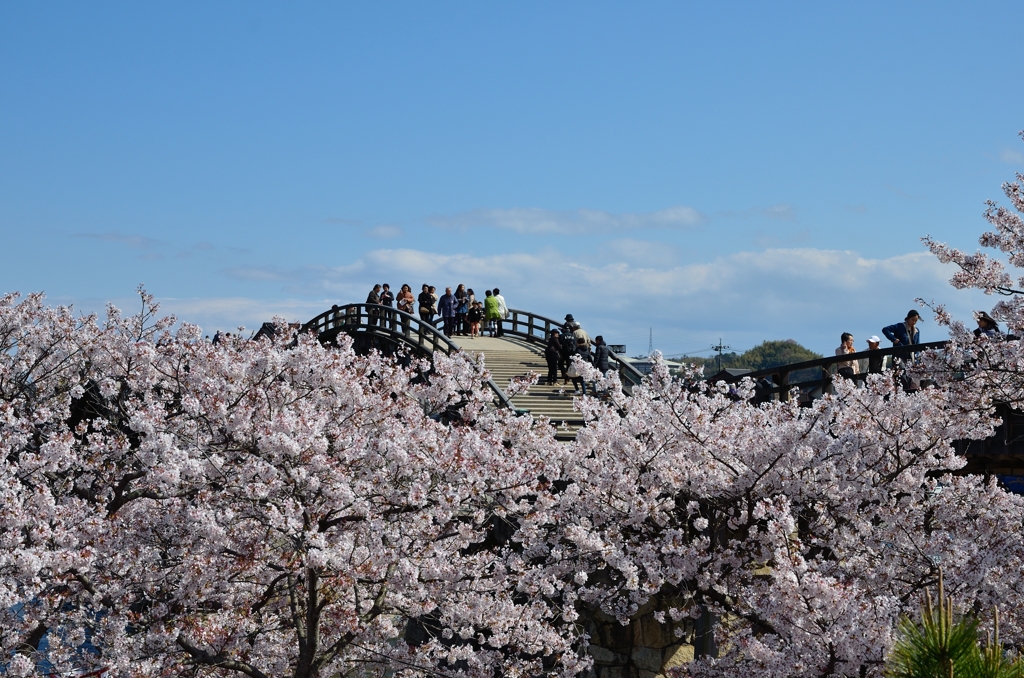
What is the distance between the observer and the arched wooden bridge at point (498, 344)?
26514mm

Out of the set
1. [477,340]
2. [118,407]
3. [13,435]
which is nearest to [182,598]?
[13,435]

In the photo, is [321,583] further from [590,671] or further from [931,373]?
[931,373]

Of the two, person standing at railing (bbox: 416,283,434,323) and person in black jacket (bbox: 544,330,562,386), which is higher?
person standing at railing (bbox: 416,283,434,323)

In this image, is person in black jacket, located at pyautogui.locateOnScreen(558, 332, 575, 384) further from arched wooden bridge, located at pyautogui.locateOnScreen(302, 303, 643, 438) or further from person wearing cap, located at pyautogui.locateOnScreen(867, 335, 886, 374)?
person wearing cap, located at pyautogui.locateOnScreen(867, 335, 886, 374)

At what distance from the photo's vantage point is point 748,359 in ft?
424

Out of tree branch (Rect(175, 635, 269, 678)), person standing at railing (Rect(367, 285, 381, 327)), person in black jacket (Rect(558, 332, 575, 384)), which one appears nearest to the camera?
tree branch (Rect(175, 635, 269, 678))

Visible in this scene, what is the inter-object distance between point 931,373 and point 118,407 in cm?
1227

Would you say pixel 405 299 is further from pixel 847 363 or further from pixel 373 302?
pixel 847 363

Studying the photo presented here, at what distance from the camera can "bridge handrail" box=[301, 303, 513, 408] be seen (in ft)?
96.0

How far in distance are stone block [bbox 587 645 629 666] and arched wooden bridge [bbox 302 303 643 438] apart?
5.32 meters

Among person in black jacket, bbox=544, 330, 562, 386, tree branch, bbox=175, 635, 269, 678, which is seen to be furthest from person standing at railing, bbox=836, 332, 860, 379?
tree branch, bbox=175, 635, 269, 678

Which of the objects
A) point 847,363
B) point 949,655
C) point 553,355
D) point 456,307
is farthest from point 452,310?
point 949,655

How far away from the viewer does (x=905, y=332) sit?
19578 millimetres

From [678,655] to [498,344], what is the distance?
19014 millimetres
